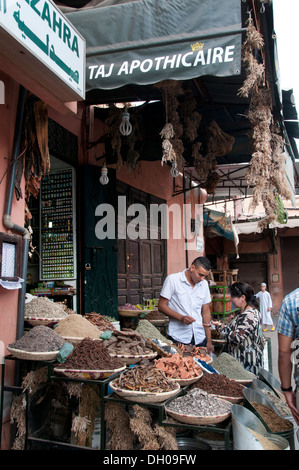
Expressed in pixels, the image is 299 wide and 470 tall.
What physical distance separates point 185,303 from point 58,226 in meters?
2.68

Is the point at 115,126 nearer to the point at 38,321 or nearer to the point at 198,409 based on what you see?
the point at 38,321

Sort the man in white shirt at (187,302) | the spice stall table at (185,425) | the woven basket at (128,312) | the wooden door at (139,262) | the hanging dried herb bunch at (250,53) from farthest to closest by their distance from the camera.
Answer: the wooden door at (139,262)
the woven basket at (128,312)
the man in white shirt at (187,302)
the hanging dried herb bunch at (250,53)
the spice stall table at (185,425)

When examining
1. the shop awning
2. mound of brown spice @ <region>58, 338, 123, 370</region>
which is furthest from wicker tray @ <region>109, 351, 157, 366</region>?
the shop awning

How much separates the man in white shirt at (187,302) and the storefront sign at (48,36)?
237 centimetres

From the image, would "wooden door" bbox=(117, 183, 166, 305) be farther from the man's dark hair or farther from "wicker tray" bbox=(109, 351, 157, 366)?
"wicker tray" bbox=(109, 351, 157, 366)

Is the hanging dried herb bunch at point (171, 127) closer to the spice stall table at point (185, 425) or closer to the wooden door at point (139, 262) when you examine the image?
the wooden door at point (139, 262)

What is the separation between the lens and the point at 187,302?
4.54 metres

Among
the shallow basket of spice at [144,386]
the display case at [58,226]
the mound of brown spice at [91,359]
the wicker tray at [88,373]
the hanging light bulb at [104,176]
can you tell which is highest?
the hanging light bulb at [104,176]

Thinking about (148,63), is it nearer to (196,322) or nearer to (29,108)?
(29,108)

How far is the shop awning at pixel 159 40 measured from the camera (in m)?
3.47

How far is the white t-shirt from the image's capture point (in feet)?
14.8

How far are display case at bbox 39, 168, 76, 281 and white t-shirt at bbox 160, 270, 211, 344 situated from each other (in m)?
2.01

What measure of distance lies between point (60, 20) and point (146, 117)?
131 inches

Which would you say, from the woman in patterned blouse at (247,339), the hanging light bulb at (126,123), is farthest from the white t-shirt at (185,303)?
the hanging light bulb at (126,123)
